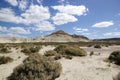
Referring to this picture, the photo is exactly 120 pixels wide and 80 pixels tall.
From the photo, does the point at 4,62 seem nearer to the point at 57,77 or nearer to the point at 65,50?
the point at 57,77

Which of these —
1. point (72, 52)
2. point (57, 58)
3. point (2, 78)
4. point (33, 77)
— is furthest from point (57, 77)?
point (72, 52)

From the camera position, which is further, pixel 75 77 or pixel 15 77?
pixel 75 77

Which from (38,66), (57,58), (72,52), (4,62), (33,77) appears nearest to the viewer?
(33,77)

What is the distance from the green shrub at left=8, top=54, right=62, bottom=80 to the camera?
950 cm

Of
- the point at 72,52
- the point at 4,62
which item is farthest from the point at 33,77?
the point at 72,52

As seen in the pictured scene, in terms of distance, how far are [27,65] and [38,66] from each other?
0.64 metres

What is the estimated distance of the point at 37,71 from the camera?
982 centimetres

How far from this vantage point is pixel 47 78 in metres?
9.71

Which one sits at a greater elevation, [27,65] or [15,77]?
[27,65]

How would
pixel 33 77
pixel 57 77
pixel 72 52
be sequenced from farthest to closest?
pixel 72 52, pixel 57 77, pixel 33 77

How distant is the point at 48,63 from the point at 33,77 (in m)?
1.58

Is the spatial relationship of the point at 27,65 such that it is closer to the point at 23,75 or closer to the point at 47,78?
the point at 23,75

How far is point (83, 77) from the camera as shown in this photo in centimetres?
1052

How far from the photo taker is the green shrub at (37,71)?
9.50 meters
